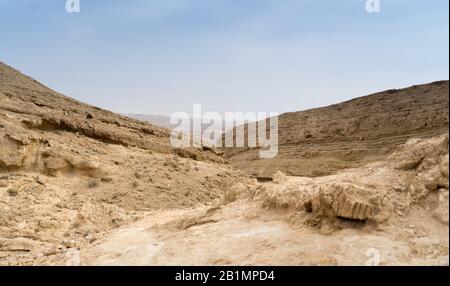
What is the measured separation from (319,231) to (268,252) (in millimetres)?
618

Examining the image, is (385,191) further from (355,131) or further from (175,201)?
(355,131)

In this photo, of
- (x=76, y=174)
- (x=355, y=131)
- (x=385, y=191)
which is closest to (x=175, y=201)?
(x=76, y=174)

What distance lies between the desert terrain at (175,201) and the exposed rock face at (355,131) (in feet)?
3.79

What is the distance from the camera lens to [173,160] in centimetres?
1107

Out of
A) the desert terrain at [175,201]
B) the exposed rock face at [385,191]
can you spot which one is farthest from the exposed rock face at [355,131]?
the exposed rock face at [385,191]

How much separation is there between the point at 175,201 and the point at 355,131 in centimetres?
1191

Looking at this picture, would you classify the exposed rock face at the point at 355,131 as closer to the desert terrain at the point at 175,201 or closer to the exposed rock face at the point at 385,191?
the desert terrain at the point at 175,201

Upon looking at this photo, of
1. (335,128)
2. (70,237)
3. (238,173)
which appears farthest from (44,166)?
(335,128)

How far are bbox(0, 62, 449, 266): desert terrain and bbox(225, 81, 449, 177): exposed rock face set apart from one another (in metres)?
1.15

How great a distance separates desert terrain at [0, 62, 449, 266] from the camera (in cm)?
454

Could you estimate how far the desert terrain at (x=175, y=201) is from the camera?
Answer: 454 centimetres

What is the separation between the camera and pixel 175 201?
980cm

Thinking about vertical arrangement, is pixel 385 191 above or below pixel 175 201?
above

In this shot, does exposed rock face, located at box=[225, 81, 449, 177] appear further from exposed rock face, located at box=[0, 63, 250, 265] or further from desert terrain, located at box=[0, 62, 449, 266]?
exposed rock face, located at box=[0, 63, 250, 265]
